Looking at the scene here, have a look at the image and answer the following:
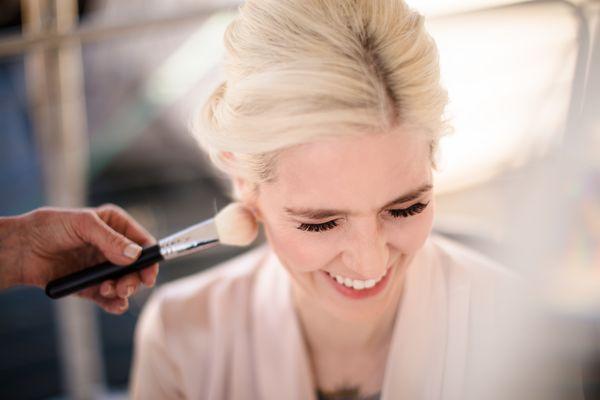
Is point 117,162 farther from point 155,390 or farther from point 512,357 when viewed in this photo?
point 512,357

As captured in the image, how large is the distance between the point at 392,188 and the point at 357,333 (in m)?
0.40

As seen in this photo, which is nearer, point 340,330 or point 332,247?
point 332,247

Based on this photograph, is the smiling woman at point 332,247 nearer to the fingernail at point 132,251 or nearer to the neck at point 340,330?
the neck at point 340,330

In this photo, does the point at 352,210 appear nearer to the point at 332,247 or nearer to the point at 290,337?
the point at 332,247

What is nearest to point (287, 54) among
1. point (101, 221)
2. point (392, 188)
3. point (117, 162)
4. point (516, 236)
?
point (392, 188)

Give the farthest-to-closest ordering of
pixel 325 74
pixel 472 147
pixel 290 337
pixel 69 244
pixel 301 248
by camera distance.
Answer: pixel 472 147
pixel 290 337
pixel 69 244
pixel 301 248
pixel 325 74

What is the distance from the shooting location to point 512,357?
2.96 ft

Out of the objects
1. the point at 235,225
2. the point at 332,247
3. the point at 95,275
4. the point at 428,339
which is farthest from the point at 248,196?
the point at 428,339

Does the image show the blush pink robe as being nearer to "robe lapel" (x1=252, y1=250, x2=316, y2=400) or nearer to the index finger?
"robe lapel" (x1=252, y1=250, x2=316, y2=400)

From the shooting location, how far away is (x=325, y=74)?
665 millimetres

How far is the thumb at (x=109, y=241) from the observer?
84 cm

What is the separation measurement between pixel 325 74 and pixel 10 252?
0.59m

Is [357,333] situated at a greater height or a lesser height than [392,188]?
lesser

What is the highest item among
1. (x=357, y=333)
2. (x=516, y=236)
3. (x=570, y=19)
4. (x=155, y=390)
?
(x=570, y=19)
